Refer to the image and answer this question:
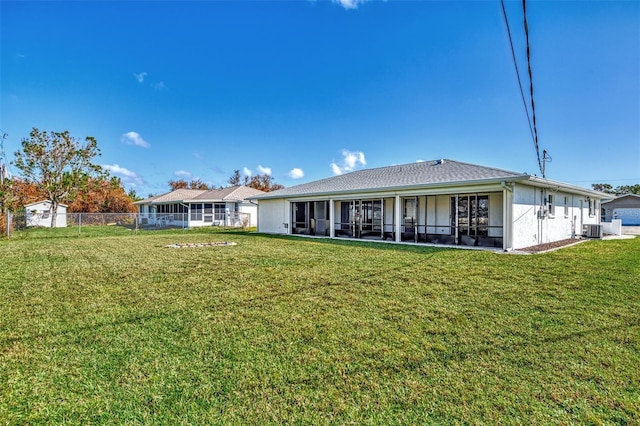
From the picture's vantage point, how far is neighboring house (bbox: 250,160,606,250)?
10547 millimetres

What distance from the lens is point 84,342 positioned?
11.1 ft

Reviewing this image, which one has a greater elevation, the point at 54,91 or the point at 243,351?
the point at 54,91

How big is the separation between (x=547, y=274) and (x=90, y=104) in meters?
24.9

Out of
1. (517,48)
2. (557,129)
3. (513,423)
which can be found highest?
(557,129)

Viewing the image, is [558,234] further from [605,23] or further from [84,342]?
[84,342]

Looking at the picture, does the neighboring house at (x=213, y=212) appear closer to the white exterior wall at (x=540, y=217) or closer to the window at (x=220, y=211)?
the window at (x=220, y=211)

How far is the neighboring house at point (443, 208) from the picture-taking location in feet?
34.6

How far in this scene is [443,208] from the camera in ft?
45.4

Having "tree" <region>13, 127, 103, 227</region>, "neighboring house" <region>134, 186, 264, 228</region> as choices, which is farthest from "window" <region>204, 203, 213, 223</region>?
"tree" <region>13, 127, 103, 227</region>

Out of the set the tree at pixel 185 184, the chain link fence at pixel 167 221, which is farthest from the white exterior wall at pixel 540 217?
the tree at pixel 185 184

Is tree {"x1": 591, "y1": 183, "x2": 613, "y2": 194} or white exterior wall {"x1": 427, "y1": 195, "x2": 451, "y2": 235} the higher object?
tree {"x1": 591, "y1": 183, "x2": 613, "y2": 194}

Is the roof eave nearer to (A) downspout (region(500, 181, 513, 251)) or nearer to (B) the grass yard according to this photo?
(A) downspout (region(500, 181, 513, 251))

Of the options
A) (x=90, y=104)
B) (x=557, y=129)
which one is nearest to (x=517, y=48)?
(x=557, y=129)

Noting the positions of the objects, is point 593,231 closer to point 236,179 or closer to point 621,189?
point 236,179
